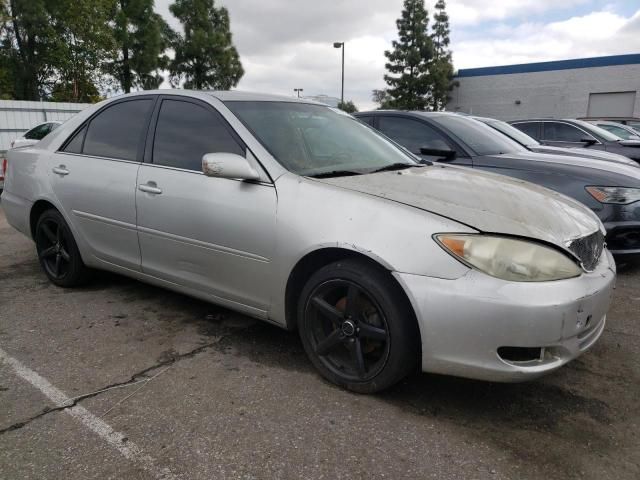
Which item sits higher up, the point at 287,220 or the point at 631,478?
the point at 287,220

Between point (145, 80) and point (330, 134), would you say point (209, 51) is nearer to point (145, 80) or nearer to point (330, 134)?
point (145, 80)

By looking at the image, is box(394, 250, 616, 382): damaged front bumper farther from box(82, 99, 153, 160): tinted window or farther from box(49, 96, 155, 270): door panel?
box(82, 99, 153, 160): tinted window

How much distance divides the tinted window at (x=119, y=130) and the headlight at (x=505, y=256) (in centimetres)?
238

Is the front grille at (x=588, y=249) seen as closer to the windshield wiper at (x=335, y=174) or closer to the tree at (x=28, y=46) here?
the windshield wiper at (x=335, y=174)

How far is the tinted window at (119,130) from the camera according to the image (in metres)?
3.64

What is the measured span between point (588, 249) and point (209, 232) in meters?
2.09

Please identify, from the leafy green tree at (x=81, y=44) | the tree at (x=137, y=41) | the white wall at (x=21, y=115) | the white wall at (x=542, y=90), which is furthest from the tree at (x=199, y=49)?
the white wall at (x=542, y=90)

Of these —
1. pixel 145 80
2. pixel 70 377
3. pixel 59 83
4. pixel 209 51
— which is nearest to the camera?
pixel 70 377

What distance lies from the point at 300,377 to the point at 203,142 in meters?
1.57

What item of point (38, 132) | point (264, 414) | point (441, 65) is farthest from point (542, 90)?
point (264, 414)

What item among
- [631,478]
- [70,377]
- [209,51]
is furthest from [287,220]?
[209,51]

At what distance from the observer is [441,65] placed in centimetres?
3738

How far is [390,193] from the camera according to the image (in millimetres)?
2607

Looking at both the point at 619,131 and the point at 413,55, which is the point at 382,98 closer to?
the point at 413,55
